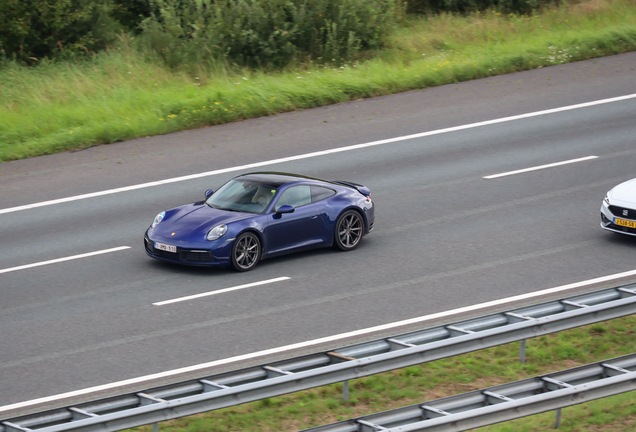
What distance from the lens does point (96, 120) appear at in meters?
20.7

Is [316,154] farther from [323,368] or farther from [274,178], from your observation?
[323,368]

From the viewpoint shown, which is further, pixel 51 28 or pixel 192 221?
pixel 51 28

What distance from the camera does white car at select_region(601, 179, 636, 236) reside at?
14.0 m

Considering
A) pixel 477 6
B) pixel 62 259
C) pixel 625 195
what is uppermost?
pixel 477 6

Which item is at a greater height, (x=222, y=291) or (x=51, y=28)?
(x=51, y=28)

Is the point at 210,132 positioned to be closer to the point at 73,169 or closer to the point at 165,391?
the point at 73,169

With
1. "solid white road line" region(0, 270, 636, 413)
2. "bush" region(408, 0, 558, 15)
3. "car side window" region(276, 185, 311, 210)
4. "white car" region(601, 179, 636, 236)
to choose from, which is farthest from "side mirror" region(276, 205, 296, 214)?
"bush" region(408, 0, 558, 15)

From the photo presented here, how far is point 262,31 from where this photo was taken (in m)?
25.0

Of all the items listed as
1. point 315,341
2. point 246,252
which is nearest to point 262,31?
point 246,252

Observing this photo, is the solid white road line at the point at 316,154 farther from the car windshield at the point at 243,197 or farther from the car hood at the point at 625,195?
the car hood at the point at 625,195

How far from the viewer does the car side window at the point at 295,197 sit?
1371 cm

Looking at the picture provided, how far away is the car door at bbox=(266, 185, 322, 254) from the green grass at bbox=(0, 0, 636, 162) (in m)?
7.41

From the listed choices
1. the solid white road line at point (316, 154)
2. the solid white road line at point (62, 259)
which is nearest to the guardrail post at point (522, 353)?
the solid white road line at point (62, 259)

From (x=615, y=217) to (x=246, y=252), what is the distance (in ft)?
19.2
